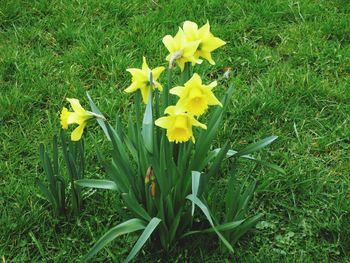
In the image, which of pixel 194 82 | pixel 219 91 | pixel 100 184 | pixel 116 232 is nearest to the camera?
pixel 194 82

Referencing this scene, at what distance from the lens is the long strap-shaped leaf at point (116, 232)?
6.48 feet

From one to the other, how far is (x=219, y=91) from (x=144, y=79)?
3.63ft

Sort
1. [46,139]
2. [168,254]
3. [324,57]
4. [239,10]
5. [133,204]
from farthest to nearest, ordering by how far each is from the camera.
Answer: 1. [239,10]
2. [324,57]
3. [46,139]
4. [168,254]
5. [133,204]

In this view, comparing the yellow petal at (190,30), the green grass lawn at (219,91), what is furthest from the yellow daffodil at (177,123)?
the green grass lawn at (219,91)

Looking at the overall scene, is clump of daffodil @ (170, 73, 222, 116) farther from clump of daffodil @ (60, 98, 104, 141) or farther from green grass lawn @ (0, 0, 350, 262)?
green grass lawn @ (0, 0, 350, 262)

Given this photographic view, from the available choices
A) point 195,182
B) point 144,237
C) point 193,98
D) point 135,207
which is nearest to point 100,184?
point 135,207

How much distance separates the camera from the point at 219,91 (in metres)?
3.07

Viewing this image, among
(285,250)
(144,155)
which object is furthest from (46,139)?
(285,250)

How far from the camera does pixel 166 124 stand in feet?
6.12

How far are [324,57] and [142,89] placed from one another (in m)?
1.64

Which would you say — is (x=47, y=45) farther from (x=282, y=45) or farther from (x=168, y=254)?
(x=168, y=254)

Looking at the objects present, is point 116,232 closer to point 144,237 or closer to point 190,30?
point 144,237

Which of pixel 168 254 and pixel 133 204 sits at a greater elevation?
pixel 133 204

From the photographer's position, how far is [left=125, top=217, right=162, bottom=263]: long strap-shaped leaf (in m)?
1.96
